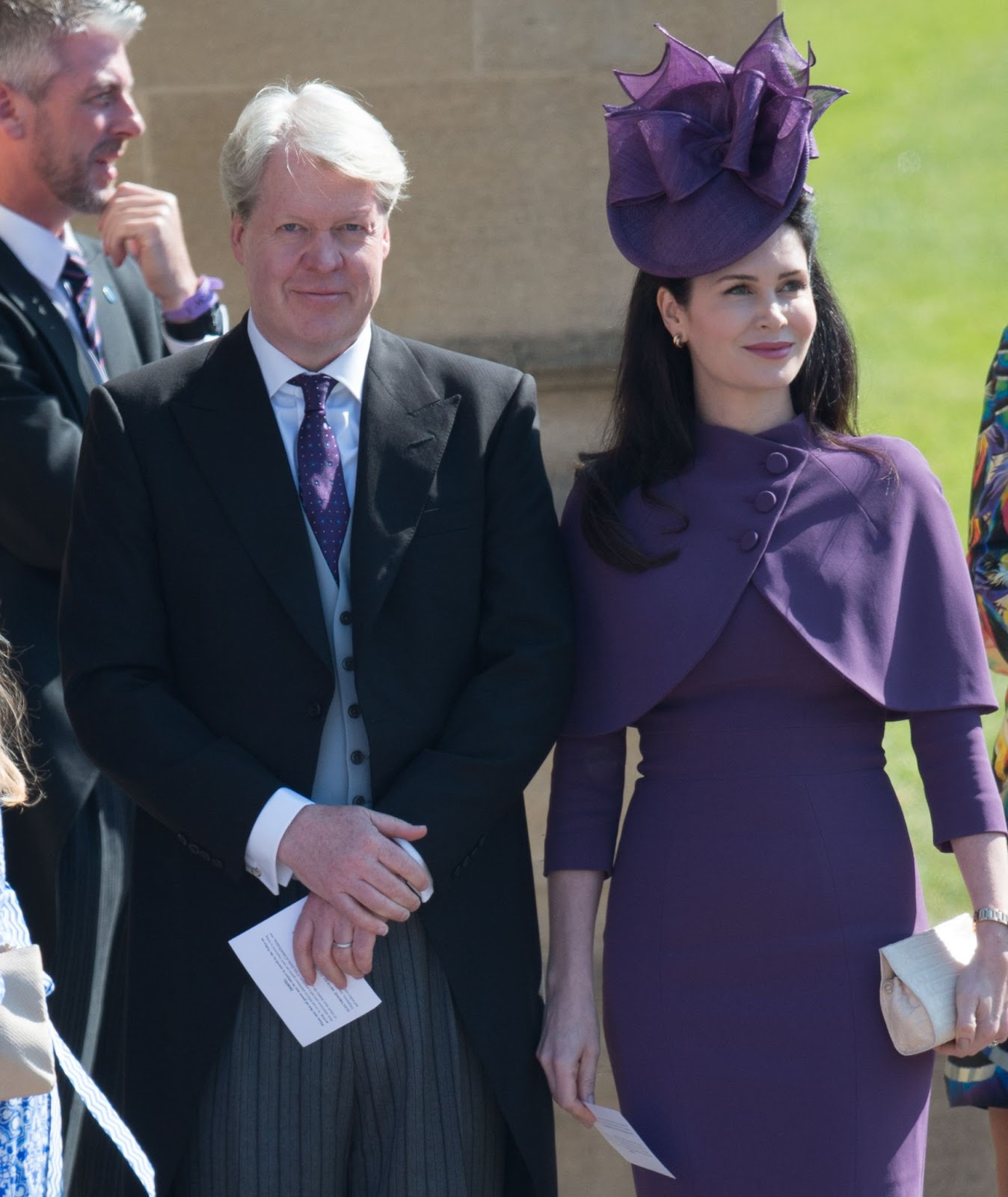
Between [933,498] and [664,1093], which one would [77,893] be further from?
[933,498]

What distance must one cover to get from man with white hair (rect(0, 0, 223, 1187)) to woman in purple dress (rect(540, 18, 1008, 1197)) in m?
1.08

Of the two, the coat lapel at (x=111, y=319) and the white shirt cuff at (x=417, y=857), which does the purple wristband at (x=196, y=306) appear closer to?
the coat lapel at (x=111, y=319)

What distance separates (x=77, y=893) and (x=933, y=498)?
72.6 inches

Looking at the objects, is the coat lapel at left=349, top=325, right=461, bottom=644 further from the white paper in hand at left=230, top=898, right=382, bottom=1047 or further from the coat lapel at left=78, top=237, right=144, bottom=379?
the coat lapel at left=78, top=237, right=144, bottom=379

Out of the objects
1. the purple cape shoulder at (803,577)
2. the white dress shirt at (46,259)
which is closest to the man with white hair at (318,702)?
the purple cape shoulder at (803,577)

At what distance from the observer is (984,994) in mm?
2863

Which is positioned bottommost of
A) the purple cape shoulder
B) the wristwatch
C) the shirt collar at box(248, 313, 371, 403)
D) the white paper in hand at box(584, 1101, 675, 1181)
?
the white paper in hand at box(584, 1101, 675, 1181)

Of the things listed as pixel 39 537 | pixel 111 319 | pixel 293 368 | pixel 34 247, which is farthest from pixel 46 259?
pixel 293 368

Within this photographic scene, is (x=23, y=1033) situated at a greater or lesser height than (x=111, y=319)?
lesser

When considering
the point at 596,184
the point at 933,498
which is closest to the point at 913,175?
the point at 596,184

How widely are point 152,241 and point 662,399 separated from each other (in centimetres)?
132

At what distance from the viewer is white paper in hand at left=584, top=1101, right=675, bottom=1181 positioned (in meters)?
2.91

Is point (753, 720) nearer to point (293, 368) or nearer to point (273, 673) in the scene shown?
point (273, 673)

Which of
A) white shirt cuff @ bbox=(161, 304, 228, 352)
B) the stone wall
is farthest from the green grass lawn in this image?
white shirt cuff @ bbox=(161, 304, 228, 352)
